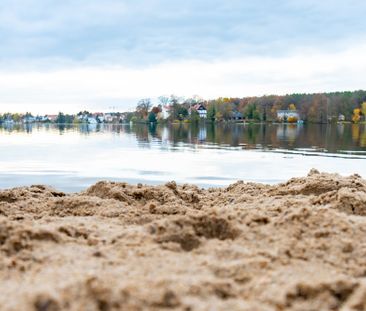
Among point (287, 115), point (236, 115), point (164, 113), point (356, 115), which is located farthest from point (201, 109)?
point (356, 115)

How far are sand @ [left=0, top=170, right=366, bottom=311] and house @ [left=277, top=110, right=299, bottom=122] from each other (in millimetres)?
Answer: 119644

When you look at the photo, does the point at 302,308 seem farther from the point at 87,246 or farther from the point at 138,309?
the point at 87,246

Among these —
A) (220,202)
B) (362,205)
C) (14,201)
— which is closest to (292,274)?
(362,205)

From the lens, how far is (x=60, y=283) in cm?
220

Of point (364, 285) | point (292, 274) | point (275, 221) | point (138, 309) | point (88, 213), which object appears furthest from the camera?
point (88, 213)

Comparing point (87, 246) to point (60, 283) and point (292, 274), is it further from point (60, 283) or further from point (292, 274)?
point (292, 274)

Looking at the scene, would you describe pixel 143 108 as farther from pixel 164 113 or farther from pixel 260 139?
pixel 260 139

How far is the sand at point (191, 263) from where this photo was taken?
2100 mm

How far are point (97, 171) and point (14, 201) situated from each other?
7.23m

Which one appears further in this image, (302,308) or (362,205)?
(362,205)

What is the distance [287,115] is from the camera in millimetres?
127438

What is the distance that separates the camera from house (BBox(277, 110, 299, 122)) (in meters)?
121

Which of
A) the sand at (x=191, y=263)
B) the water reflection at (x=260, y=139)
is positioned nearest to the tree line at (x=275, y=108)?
the water reflection at (x=260, y=139)

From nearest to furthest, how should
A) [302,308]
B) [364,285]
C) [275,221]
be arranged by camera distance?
[302,308]
[364,285]
[275,221]
